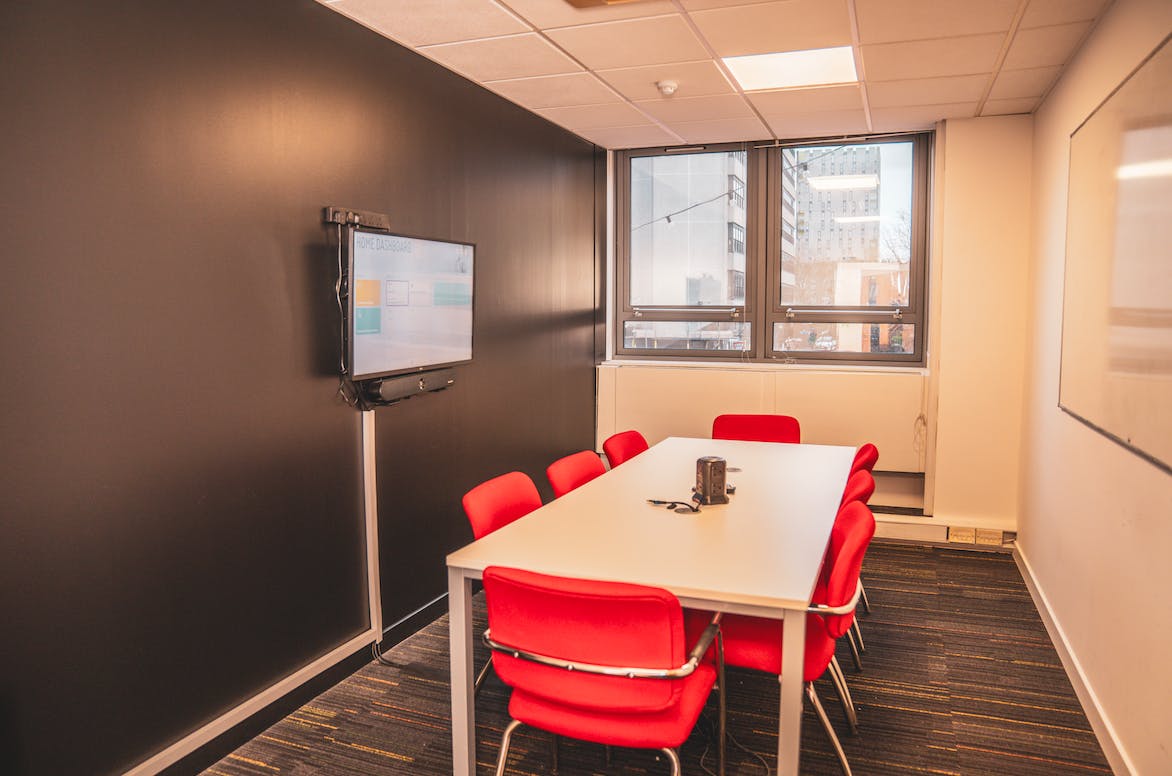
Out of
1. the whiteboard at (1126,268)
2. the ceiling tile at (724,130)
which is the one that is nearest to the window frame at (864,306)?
the ceiling tile at (724,130)

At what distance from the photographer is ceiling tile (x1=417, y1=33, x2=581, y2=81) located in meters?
3.73

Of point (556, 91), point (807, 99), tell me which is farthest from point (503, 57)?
point (807, 99)

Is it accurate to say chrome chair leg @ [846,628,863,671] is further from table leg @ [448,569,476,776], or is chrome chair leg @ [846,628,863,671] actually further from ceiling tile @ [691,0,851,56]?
ceiling tile @ [691,0,851,56]

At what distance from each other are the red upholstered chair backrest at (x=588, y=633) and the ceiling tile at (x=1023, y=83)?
12.2 feet

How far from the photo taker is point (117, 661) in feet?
7.95

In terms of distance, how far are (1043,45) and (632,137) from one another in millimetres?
2849

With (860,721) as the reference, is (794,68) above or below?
above

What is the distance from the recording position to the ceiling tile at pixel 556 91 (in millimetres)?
4348

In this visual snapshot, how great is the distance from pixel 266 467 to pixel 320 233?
0.96 metres

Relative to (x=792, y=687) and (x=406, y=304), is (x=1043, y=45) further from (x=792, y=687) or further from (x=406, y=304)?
(x=792, y=687)

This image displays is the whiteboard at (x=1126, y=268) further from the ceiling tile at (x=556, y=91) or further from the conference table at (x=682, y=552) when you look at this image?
the ceiling tile at (x=556, y=91)

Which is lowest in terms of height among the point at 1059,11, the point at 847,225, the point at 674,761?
the point at 674,761

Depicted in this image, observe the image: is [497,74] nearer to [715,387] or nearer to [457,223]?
[457,223]

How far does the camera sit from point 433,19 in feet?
11.1
